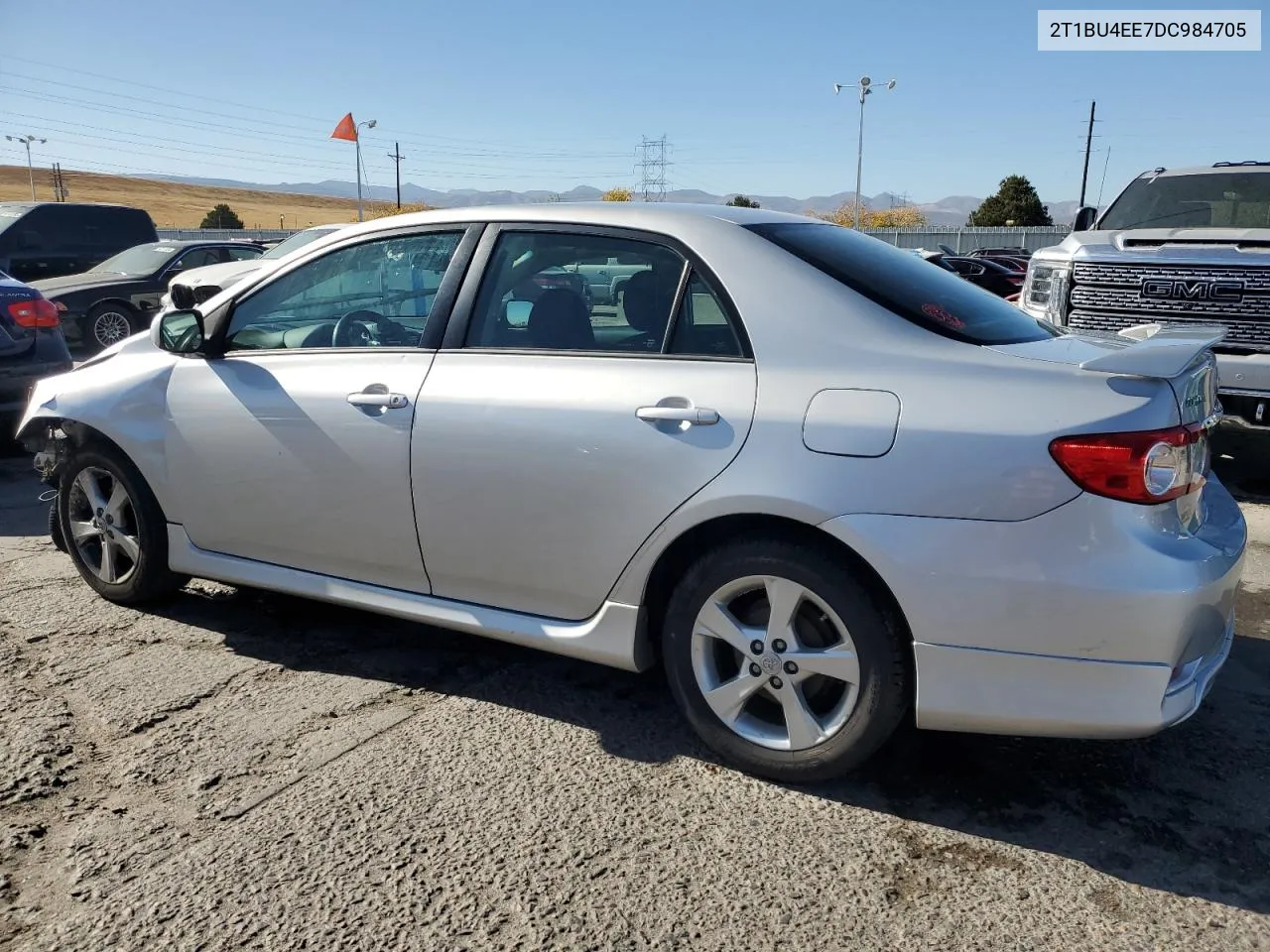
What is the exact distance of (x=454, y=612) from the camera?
3.36m

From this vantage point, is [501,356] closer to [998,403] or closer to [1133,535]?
[998,403]

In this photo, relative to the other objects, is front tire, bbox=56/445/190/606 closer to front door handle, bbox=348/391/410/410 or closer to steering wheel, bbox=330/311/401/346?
steering wheel, bbox=330/311/401/346

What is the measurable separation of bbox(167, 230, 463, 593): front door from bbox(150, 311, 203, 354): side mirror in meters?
0.07

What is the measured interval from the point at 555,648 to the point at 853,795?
990mm

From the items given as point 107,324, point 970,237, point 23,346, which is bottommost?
point 107,324

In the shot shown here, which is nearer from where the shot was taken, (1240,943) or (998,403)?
(1240,943)

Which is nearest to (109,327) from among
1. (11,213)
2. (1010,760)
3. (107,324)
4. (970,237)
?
(107,324)

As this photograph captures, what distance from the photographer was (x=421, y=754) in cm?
305

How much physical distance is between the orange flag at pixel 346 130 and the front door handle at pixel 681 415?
87.8ft

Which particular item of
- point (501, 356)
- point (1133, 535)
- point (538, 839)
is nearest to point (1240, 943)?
point (1133, 535)

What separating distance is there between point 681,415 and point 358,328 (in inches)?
57.8

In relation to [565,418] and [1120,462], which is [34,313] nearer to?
[565,418]

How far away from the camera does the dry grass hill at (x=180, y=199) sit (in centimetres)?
9656

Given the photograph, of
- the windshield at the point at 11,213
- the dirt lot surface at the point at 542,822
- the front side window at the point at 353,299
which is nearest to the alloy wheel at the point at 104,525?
the dirt lot surface at the point at 542,822
